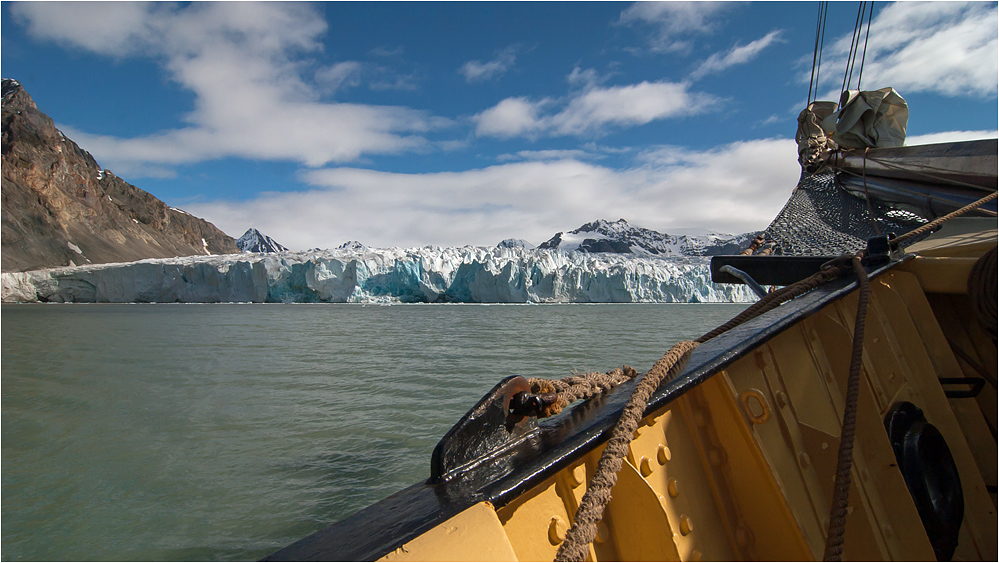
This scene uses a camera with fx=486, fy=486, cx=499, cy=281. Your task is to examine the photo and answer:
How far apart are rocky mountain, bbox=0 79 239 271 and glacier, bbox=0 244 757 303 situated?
82.8 feet

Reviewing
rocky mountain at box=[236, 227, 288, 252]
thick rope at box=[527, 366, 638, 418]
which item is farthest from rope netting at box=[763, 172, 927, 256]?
rocky mountain at box=[236, 227, 288, 252]

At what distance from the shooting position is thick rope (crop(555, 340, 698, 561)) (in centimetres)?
72

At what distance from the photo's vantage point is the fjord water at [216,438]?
2896mm

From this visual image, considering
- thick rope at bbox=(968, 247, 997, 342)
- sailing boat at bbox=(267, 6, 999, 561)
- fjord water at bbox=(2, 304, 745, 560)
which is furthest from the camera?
fjord water at bbox=(2, 304, 745, 560)

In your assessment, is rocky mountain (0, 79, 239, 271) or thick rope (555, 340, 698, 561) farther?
rocky mountain (0, 79, 239, 271)

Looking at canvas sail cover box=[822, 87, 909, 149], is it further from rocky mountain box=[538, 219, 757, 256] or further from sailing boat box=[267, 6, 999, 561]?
rocky mountain box=[538, 219, 757, 256]

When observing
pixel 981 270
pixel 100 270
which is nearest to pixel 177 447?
pixel 981 270

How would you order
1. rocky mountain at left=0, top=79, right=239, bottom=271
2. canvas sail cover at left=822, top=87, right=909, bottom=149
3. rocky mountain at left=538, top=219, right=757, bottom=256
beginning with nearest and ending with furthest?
canvas sail cover at left=822, top=87, right=909, bottom=149, rocky mountain at left=0, top=79, right=239, bottom=271, rocky mountain at left=538, top=219, right=757, bottom=256

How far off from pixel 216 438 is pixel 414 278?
29.1m

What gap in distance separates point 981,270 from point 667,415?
128 centimetres

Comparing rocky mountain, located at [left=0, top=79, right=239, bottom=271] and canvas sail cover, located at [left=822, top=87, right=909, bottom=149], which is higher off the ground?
rocky mountain, located at [left=0, top=79, right=239, bottom=271]

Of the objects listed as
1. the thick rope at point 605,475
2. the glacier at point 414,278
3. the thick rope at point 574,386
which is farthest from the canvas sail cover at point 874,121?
the glacier at point 414,278

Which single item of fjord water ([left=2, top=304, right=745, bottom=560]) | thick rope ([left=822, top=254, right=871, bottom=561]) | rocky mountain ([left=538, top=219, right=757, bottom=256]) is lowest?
fjord water ([left=2, top=304, right=745, bottom=560])

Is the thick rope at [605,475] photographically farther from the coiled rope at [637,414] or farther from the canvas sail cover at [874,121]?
the canvas sail cover at [874,121]
